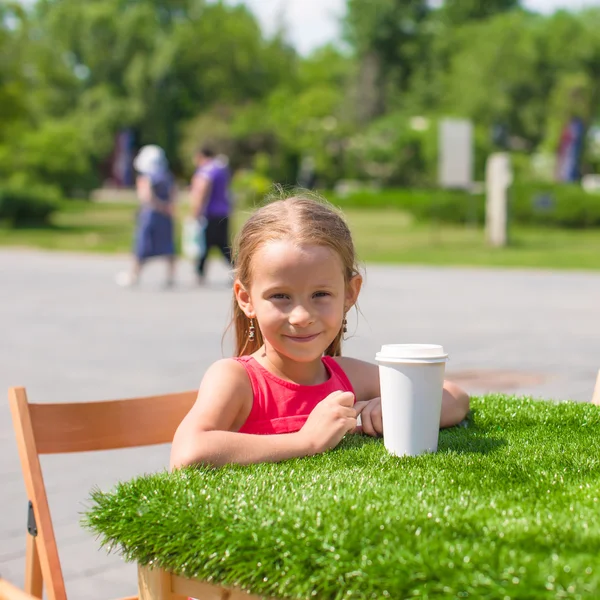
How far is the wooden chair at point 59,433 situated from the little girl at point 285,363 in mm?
260

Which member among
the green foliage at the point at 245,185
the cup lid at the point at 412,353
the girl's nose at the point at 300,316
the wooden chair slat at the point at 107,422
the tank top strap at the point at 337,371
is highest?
the girl's nose at the point at 300,316

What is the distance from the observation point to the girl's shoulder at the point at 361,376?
106 inches

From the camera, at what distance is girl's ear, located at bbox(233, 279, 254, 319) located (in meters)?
2.46

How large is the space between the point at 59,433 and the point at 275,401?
506 mm

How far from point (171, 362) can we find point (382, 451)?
237 inches

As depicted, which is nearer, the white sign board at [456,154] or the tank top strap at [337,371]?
the tank top strap at [337,371]

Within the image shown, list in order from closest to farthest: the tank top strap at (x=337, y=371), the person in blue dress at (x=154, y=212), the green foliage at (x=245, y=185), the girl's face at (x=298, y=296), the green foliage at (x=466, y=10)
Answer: the girl's face at (x=298, y=296) < the tank top strap at (x=337, y=371) < the person in blue dress at (x=154, y=212) < the green foliage at (x=245, y=185) < the green foliage at (x=466, y=10)

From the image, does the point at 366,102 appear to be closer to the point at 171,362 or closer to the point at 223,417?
the point at 171,362

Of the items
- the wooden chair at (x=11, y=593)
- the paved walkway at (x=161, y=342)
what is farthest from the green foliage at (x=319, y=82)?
the wooden chair at (x=11, y=593)

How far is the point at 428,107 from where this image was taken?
7606cm

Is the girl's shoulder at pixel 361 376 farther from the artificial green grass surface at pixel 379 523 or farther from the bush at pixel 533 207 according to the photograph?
the bush at pixel 533 207

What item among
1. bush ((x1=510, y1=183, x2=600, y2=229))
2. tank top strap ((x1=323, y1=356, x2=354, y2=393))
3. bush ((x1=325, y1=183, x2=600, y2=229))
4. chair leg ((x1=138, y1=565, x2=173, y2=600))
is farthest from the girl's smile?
bush ((x1=510, y1=183, x2=600, y2=229))

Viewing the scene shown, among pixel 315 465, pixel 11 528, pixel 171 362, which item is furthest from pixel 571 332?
pixel 315 465

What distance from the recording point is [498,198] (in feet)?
73.7
